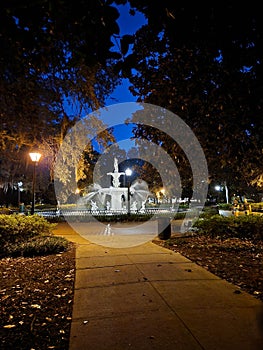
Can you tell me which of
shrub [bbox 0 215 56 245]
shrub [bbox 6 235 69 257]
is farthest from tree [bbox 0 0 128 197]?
shrub [bbox 6 235 69 257]

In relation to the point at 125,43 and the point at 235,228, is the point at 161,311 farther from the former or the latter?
the point at 235,228

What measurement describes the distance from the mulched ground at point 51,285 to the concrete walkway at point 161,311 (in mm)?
223

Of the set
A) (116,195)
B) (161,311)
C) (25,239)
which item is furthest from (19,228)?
(116,195)

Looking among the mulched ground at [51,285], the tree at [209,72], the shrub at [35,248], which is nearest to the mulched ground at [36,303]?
the mulched ground at [51,285]

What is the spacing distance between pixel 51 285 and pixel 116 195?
23.1 metres

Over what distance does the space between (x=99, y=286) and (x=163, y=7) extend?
441cm

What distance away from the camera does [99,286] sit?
5.01 meters

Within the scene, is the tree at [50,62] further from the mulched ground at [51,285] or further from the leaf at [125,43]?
the mulched ground at [51,285]

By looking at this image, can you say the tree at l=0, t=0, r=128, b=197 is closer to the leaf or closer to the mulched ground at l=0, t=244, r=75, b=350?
the leaf

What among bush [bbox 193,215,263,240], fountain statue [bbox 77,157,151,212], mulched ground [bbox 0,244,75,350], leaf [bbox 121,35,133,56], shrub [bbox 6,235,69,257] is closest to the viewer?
mulched ground [bbox 0,244,75,350]

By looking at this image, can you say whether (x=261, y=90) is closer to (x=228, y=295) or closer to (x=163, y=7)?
(x=163, y=7)

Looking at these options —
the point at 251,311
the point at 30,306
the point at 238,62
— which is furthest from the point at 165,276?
the point at 238,62

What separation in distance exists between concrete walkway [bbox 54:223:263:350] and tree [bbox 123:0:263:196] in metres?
3.14

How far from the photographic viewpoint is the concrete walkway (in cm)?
300
